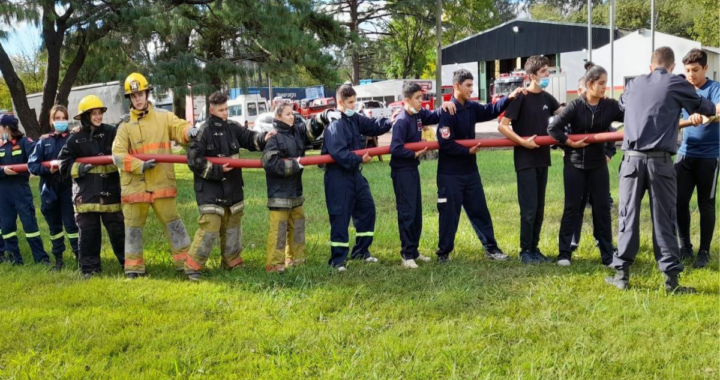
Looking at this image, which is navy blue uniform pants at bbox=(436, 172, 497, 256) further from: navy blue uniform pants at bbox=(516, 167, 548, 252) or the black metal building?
the black metal building

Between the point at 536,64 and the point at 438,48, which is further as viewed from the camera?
the point at 438,48

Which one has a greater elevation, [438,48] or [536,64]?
[438,48]

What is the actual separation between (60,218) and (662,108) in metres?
6.81

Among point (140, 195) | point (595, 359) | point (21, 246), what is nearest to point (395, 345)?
point (595, 359)

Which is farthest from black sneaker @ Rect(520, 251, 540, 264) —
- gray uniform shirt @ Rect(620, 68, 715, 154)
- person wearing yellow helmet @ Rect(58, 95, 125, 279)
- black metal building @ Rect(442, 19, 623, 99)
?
black metal building @ Rect(442, 19, 623, 99)

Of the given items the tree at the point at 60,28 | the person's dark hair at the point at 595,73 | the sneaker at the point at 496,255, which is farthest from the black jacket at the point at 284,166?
the tree at the point at 60,28

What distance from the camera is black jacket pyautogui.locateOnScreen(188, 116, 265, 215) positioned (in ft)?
21.5

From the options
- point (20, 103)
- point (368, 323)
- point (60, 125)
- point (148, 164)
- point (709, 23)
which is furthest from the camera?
point (709, 23)

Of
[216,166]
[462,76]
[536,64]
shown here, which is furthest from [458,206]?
[216,166]

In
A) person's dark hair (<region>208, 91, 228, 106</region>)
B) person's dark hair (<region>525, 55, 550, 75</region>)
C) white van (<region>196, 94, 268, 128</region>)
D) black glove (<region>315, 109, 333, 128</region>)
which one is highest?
white van (<region>196, 94, 268, 128</region>)

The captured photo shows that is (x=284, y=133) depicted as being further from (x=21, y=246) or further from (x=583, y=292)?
(x=21, y=246)

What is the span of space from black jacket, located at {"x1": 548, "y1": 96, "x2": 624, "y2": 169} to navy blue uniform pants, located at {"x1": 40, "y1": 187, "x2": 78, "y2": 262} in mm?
5792

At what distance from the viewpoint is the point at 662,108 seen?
5.37 meters

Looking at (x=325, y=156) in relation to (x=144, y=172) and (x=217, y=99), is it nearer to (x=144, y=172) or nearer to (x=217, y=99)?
(x=217, y=99)
